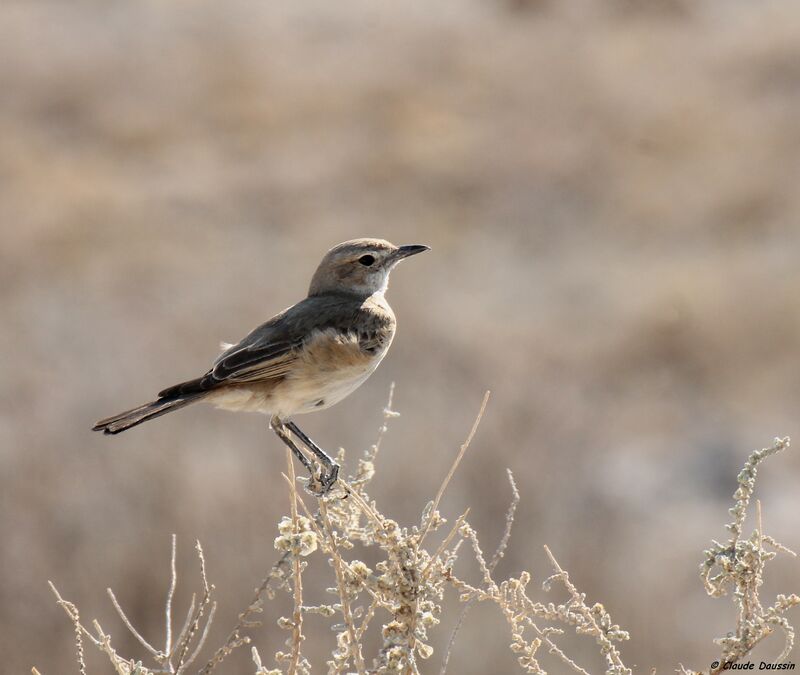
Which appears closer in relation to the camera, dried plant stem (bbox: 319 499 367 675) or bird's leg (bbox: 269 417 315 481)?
dried plant stem (bbox: 319 499 367 675)

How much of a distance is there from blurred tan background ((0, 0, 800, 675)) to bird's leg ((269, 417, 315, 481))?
4240 mm

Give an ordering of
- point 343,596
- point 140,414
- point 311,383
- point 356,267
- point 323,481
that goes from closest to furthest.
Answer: point 343,596 < point 140,414 < point 323,481 < point 311,383 < point 356,267

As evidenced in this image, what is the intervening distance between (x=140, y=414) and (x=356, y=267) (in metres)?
1.59

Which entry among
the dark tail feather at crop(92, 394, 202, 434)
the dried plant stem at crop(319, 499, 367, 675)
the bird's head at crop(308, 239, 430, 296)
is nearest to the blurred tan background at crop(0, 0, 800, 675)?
the bird's head at crop(308, 239, 430, 296)

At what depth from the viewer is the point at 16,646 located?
28.8 ft

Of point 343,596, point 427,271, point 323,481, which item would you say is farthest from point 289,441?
point 427,271

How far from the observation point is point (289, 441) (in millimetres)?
4941

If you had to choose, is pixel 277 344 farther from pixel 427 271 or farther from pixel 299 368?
pixel 427 271

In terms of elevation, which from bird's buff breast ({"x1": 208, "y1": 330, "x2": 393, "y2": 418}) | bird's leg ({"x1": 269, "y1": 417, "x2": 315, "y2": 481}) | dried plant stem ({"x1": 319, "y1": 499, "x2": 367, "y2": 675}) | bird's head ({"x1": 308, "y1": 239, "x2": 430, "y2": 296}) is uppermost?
bird's head ({"x1": 308, "y1": 239, "x2": 430, "y2": 296})

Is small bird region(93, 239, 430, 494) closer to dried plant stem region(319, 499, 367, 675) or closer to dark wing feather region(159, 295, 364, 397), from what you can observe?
dark wing feather region(159, 295, 364, 397)

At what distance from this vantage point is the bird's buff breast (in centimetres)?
515

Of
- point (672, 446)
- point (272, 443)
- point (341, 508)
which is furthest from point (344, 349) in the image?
point (672, 446)

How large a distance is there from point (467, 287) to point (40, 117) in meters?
11.3

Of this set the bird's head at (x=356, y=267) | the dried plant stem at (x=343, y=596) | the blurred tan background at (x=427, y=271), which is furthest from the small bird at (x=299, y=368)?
the blurred tan background at (x=427, y=271)
